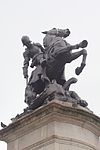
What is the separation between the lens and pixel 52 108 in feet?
38.2

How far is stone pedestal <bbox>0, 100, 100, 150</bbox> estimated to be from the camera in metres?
11.6

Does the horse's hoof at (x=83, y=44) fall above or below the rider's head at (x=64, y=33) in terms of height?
below

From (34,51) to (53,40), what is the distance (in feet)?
1.98

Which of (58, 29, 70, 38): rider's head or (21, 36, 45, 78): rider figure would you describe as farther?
(58, 29, 70, 38): rider's head

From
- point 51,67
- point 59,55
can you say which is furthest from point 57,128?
point 59,55

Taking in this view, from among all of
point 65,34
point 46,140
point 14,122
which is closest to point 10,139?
point 14,122

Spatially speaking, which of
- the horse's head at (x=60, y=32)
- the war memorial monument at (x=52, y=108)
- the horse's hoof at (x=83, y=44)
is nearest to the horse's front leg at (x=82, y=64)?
the war memorial monument at (x=52, y=108)

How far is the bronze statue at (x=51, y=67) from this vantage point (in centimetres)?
1253

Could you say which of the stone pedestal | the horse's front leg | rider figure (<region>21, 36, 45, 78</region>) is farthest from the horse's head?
the stone pedestal

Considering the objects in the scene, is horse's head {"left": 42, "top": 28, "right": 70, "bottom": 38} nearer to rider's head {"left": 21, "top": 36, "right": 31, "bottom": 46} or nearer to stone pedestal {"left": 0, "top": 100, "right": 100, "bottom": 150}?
rider's head {"left": 21, "top": 36, "right": 31, "bottom": 46}

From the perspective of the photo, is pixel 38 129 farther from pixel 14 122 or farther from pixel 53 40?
pixel 53 40

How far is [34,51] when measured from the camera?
1359cm

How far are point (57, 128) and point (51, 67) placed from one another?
185 centimetres

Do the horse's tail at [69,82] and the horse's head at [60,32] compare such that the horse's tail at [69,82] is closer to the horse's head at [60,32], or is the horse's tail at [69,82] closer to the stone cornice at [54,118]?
the stone cornice at [54,118]
